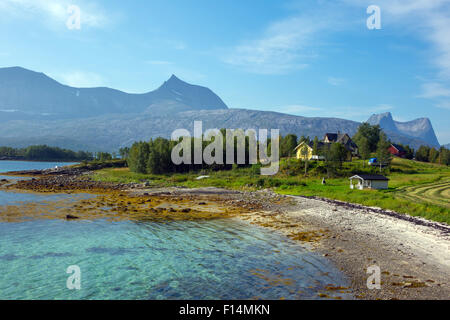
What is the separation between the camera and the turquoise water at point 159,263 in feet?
48.6

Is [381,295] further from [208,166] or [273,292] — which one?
[208,166]

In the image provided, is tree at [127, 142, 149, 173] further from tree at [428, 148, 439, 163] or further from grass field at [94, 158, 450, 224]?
tree at [428, 148, 439, 163]

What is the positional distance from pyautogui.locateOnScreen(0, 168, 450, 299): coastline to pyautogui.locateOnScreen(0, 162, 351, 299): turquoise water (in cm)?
164

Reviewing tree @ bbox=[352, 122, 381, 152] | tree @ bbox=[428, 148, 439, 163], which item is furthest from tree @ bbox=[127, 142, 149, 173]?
tree @ bbox=[428, 148, 439, 163]

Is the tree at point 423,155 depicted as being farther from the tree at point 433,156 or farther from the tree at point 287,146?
the tree at point 287,146

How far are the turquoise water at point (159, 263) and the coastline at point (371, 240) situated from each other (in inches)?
64.7

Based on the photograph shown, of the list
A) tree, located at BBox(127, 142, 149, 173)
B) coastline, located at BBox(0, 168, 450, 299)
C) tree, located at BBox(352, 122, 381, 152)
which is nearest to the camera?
coastline, located at BBox(0, 168, 450, 299)

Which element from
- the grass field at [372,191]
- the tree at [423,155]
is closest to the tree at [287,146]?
the grass field at [372,191]

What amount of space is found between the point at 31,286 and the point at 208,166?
85.0 metres

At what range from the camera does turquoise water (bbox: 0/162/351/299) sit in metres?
14.8

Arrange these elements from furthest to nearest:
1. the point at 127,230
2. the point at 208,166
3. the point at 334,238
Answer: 1. the point at 208,166
2. the point at 127,230
3. the point at 334,238

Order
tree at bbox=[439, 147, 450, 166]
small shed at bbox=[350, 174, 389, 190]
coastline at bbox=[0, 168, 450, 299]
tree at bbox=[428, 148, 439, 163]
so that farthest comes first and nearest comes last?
tree at bbox=[428, 148, 439, 163] < tree at bbox=[439, 147, 450, 166] < small shed at bbox=[350, 174, 389, 190] < coastline at bbox=[0, 168, 450, 299]
